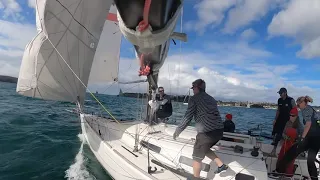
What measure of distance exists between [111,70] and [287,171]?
624 cm

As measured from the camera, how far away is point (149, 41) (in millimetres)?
2492

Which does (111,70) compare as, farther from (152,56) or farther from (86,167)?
(152,56)

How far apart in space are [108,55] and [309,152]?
6.80 meters

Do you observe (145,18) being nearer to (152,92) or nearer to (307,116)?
(307,116)

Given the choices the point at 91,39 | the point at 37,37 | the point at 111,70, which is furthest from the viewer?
the point at 111,70

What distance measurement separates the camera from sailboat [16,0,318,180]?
244 centimetres

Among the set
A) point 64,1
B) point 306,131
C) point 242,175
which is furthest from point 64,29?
point 306,131

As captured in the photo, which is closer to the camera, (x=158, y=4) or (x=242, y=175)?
(x=158, y=4)

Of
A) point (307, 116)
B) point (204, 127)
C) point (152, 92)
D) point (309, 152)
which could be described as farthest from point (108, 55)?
point (309, 152)

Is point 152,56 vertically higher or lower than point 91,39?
lower

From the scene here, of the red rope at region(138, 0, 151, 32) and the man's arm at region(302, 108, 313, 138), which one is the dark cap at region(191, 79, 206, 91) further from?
the man's arm at region(302, 108, 313, 138)

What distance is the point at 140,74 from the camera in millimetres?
4629

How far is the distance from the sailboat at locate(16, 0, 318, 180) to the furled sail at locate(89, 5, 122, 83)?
1919 millimetres

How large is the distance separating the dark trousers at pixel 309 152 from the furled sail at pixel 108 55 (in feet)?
19.4
